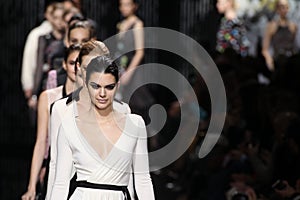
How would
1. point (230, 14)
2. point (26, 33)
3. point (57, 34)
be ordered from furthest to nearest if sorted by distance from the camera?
point (26, 33) < point (230, 14) < point (57, 34)

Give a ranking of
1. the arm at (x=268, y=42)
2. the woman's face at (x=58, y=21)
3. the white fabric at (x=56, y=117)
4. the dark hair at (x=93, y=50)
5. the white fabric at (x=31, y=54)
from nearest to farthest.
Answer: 1. the white fabric at (x=56, y=117)
2. the dark hair at (x=93, y=50)
3. the woman's face at (x=58, y=21)
4. the white fabric at (x=31, y=54)
5. the arm at (x=268, y=42)

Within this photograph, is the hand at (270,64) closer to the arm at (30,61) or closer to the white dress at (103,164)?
Answer: the arm at (30,61)

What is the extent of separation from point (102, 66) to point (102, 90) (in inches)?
6.7

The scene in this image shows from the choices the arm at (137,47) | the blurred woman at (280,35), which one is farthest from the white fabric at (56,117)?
the blurred woman at (280,35)

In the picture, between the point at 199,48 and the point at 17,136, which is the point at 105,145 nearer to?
the point at 199,48

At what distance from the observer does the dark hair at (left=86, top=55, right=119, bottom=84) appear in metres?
9.80

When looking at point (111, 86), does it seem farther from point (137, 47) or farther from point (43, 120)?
point (137, 47)

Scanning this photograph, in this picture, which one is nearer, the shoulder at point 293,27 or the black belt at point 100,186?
the black belt at point 100,186

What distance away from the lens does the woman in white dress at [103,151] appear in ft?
31.9

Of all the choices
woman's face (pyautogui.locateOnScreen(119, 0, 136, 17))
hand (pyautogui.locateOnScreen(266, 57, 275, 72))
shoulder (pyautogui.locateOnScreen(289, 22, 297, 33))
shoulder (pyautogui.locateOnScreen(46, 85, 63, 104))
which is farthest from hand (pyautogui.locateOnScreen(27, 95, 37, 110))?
shoulder (pyautogui.locateOnScreen(46, 85, 63, 104))

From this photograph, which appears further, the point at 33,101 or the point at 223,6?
the point at 223,6

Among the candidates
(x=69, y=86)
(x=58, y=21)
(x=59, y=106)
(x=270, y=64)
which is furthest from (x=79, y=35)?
(x=270, y=64)

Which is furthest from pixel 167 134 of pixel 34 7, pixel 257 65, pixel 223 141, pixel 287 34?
pixel 34 7

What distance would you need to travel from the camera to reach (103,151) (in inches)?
383
